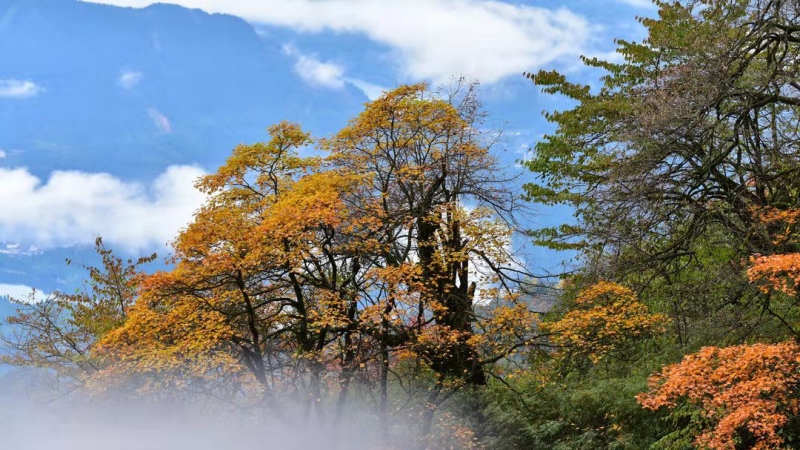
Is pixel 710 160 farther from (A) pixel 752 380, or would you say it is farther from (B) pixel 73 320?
(B) pixel 73 320

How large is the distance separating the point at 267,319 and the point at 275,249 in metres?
3.28

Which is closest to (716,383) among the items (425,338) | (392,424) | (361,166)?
(425,338)

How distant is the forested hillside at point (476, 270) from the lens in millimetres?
12266

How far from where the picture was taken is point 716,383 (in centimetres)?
1017

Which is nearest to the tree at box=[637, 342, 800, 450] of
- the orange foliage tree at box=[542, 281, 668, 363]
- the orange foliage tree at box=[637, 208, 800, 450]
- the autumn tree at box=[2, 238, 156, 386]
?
the orange foliage tree at box=[637, 208, 800, 450]

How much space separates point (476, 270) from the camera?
1694cm

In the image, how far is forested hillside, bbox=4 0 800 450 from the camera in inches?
483

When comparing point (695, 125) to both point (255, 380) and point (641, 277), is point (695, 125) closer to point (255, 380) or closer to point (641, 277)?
point (641, 277)

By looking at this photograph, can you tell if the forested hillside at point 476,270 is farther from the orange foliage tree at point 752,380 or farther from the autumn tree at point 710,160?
the orange foliage tree at point 752,380

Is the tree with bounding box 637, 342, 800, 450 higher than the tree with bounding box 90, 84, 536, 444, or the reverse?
the tree with bounding box 90, 84, 536, 444

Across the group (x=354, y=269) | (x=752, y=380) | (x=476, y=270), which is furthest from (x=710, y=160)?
(x=354, y=269)

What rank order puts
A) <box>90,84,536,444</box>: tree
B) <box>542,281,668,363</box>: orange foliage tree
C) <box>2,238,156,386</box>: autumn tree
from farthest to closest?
<box>2,238,156,386</box>: autumn tree
<box>90,84,536,444</box>: tree
<box>542,281,668,363</box>: orange foliage tree

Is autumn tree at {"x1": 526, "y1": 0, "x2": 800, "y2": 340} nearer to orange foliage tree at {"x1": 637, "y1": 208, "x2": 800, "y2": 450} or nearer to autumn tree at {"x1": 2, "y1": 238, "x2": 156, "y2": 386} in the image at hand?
orange foliage tree at {"x1": 637, "y1": 208, "x2": 800, "y2": 450}

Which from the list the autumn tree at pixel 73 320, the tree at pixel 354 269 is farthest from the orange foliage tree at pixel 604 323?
the autumn tree at pixel 73 320
